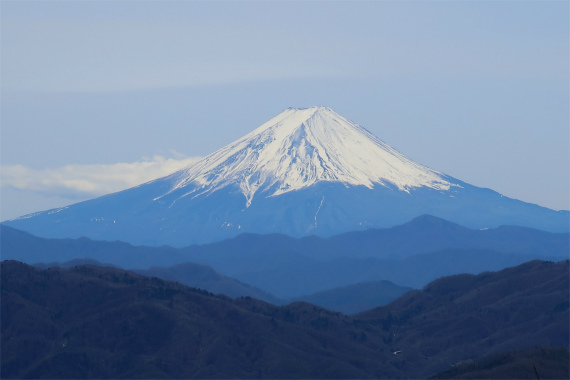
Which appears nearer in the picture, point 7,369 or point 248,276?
point 7,369

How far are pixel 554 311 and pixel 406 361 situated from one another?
11.1 metres

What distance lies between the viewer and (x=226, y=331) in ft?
252

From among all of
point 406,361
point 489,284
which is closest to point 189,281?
point 489,284

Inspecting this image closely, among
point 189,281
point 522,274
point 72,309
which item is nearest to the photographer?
point 72,309

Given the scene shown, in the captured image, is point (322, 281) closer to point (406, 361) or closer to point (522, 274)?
point (522, 274)

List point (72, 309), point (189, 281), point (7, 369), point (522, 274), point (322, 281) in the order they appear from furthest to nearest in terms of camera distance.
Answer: point (322, 281) → point (189, 281) → point (522, 274) → point (72, 309) → point (7, 369)

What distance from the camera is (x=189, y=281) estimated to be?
138250 mm

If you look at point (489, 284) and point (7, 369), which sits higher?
point (489, 284)

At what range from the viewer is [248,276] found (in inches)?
7672

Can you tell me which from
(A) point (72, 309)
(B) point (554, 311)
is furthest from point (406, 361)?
(A) point (72, 309)

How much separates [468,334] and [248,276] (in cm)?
11559

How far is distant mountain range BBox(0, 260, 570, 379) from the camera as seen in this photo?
72.1 metres

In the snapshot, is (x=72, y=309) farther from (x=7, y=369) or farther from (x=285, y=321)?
(x=285, y=321)

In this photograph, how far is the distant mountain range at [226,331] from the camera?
72.1 m
